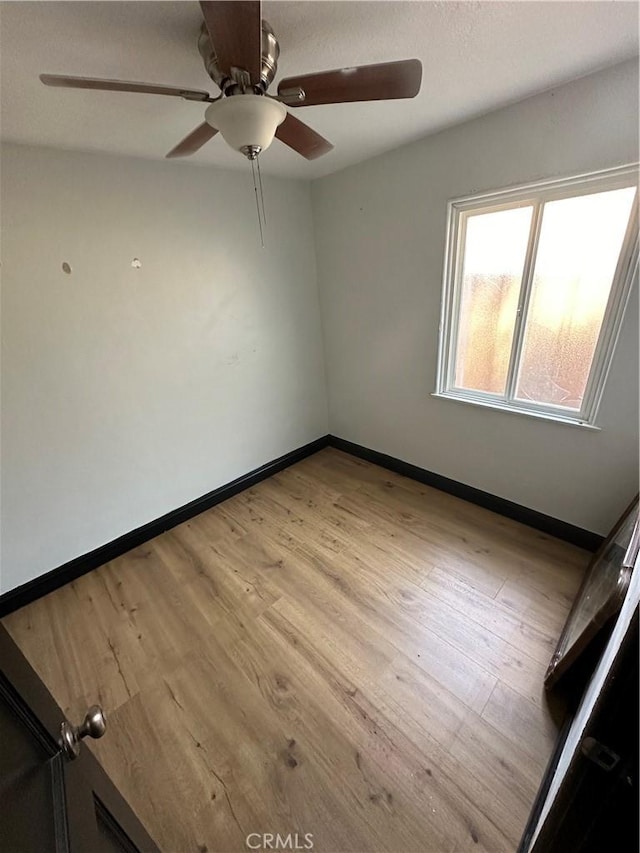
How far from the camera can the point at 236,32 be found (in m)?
0.83

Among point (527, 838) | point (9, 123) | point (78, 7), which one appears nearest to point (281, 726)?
point (527, 838)

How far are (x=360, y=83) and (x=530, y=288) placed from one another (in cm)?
139

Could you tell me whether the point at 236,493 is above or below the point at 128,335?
below

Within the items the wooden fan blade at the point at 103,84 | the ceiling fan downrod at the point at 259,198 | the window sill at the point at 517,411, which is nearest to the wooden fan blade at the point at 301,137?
the wooden fan blade at the point at 103,84

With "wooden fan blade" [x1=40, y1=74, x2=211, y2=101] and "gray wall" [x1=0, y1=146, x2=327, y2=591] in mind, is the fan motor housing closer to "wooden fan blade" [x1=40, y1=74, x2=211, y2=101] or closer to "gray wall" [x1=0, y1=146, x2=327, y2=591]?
"wooden fan blade" [x1=40, y1=74, x2=211, y2=101]

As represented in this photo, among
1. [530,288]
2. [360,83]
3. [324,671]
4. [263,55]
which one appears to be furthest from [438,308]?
[324,671]

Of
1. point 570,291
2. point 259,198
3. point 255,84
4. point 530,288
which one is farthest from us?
point 259,198

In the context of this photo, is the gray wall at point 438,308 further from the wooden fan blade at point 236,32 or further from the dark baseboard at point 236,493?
the wooden fan blade at point 236,32

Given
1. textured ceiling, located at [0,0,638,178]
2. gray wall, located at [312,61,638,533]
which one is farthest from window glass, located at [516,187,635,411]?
textured ceiling, located at [0,0,638,178]

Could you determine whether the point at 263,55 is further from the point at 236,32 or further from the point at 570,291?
the point at 570,291

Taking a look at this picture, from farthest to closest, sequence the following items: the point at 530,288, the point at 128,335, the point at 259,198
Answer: the point at 259,198, the point at 128,335, the point at 530,288

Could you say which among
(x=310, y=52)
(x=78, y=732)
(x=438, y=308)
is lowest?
(x=78, y=732)

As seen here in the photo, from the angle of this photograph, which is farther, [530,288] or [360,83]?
[530,288]

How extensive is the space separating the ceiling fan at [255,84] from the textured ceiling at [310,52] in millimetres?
137
